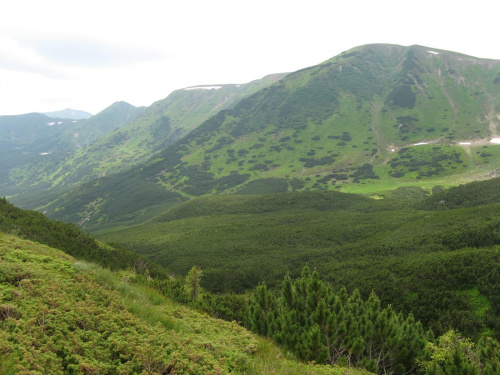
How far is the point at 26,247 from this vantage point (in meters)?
13.9

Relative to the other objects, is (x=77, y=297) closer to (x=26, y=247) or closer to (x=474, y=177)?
(x=26, y=247)

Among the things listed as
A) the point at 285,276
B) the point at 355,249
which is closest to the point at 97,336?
A: the point at 285,276

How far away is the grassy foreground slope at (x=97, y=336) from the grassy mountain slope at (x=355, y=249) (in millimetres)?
20248

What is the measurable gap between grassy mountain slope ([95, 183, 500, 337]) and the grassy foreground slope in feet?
66.4

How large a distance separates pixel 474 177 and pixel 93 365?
475 feet

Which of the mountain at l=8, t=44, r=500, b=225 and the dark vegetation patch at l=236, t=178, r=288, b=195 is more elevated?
the mountain at l=8, t=44, r=500, b=225

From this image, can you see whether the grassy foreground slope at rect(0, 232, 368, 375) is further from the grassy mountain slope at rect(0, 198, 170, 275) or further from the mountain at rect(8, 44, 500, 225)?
the mountain at rect(8, 44, 500, 225)

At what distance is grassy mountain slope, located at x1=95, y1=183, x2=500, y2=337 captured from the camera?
2473 centimetres

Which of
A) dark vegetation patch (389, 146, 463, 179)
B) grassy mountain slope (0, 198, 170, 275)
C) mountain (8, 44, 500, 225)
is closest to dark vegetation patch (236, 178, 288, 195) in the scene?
mountain (8, 44, 500, 225)

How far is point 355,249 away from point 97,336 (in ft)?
174

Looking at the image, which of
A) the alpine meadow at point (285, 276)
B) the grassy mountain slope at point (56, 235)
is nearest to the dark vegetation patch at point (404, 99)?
the alpine meadow at point (285, 276)

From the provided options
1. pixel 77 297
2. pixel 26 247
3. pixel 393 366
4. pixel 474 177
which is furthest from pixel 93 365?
pixel 474 177

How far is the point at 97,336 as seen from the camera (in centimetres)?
703

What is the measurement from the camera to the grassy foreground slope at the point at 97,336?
5.95 metres
